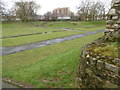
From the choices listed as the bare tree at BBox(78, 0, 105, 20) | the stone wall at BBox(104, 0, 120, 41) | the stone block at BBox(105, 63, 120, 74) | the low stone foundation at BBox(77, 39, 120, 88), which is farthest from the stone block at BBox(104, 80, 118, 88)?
the bare tree at BBox(78, 0, 105, 20)

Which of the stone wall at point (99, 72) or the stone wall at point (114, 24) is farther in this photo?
the stone wall at point (114, 24)

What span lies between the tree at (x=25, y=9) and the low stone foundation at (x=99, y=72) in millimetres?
48179

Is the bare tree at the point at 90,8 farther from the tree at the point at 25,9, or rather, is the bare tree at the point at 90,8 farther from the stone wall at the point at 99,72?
the stone wall at the point at 99,72

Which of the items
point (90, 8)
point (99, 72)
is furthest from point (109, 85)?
→ point (90, 8)

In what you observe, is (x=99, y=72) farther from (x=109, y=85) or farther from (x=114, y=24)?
(x=114, y=24)

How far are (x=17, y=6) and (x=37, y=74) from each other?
51.7m

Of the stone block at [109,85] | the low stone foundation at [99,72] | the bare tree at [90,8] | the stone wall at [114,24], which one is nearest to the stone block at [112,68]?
the low stone foundation at [99,72]

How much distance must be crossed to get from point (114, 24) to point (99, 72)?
2.94 m

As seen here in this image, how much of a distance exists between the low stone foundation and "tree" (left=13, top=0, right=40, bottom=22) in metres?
48.2

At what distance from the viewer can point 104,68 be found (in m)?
3.10

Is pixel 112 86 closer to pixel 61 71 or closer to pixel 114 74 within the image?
pixel 114 74

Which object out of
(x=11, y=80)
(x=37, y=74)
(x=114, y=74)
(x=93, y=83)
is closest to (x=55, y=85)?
(x=37, y=74)

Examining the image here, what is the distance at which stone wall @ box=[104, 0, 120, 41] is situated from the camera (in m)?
4.90

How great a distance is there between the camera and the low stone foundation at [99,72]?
293 centimetres
